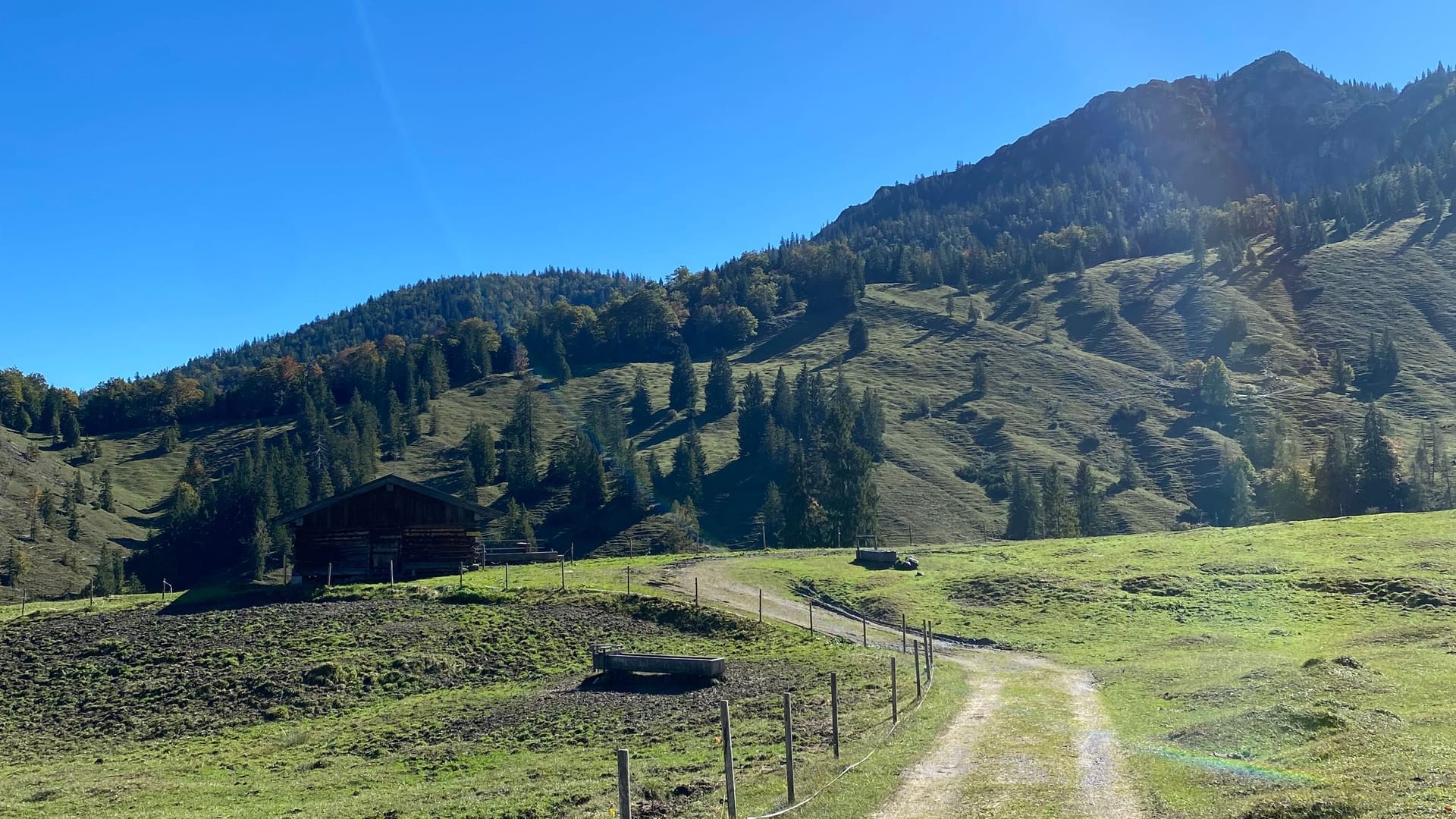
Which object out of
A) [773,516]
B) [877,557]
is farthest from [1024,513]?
[877,557]

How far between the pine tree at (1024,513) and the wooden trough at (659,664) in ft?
282

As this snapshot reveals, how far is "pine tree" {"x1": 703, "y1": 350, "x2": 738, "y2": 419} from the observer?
627ft

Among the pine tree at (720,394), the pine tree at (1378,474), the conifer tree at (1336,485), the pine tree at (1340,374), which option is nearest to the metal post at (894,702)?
the conifer tree at (1336,485)

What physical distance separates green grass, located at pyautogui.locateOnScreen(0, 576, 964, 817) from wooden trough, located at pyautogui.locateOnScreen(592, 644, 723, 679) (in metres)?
1.00

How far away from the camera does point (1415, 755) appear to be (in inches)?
632

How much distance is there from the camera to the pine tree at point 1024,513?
4488 inches

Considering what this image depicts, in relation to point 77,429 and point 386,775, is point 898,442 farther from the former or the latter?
point 77,429

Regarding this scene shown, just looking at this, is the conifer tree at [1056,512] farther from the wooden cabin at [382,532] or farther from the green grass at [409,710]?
the wooden cabin at [382,532]

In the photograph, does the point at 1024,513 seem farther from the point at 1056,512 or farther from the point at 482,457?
the point at 482,457

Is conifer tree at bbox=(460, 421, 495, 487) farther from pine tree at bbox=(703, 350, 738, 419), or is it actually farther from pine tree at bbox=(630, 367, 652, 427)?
pine tree at bbox=(703, 350, 738, 419)

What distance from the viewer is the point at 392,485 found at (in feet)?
190

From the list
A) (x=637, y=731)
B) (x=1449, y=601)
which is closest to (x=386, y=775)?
(x=637, y=731)

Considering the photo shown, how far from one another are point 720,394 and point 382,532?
13614 centimetres

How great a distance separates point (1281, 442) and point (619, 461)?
99997mm
